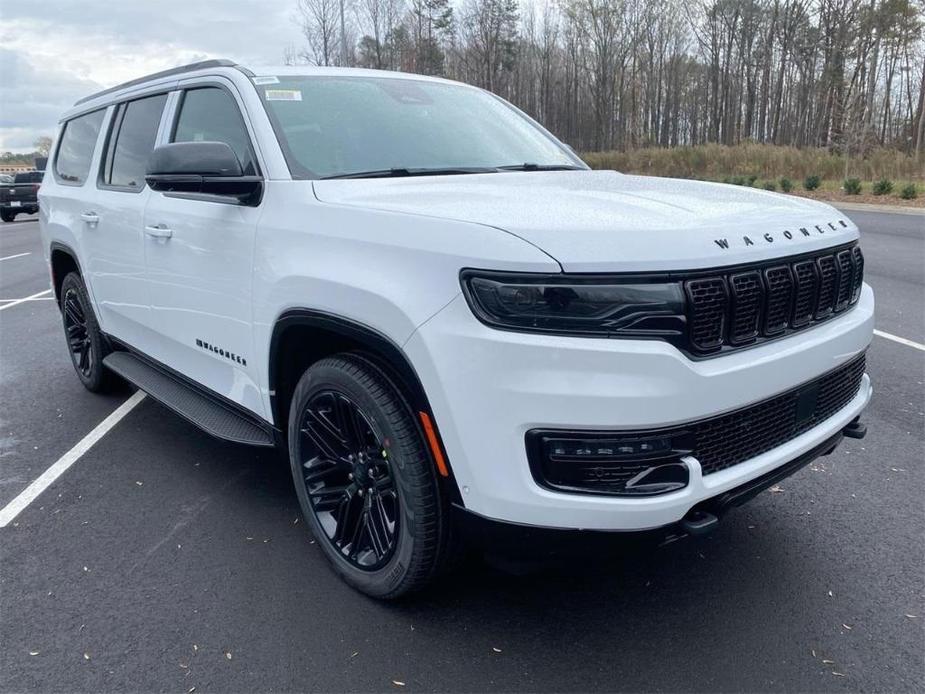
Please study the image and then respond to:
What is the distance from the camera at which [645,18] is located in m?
51.9

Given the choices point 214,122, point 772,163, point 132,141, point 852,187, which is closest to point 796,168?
point 772,163

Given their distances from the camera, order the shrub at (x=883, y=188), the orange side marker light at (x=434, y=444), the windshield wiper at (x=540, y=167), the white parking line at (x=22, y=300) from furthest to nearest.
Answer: the shrub at (x=883, y=188)
the white parking line at (x=22, y=300)
the windshield wiper at (x=540, y=167)
the orange side marker light at (x=434, y=444)

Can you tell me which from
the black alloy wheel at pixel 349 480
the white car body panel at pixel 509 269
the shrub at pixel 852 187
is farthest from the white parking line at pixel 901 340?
the shrub at pixel 852 187

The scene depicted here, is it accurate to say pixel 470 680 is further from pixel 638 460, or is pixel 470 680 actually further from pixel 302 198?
pixel 302 198

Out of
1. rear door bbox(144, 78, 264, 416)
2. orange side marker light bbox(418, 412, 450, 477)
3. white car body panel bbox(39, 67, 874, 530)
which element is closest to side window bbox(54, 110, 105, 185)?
rear door bbox(144, 78, 264, 416)

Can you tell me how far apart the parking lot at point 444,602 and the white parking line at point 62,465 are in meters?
0.06

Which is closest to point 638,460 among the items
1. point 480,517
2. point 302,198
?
point 480,517

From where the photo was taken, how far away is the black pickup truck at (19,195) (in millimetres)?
27422

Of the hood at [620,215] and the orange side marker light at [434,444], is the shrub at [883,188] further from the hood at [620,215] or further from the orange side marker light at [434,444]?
the orange side marker light at [434,444]

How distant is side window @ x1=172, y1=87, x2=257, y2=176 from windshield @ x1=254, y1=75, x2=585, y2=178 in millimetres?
175

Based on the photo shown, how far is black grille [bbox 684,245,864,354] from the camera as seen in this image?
85.7 inches

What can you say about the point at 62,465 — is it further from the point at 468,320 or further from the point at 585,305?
the point at 585,305

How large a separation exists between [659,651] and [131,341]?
357 cm

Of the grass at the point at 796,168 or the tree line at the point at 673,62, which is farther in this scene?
the tree line at the point at 673,62
